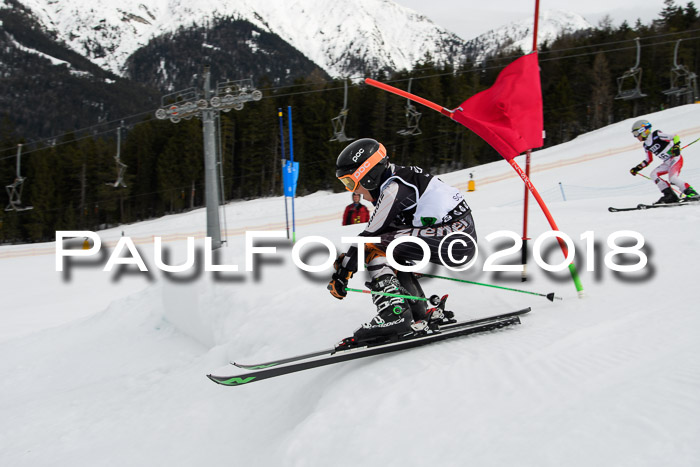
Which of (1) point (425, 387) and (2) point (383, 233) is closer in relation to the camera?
(1) point (425, 387)

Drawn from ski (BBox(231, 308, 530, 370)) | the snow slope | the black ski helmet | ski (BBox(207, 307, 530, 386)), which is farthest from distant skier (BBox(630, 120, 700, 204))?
the black ski helmet

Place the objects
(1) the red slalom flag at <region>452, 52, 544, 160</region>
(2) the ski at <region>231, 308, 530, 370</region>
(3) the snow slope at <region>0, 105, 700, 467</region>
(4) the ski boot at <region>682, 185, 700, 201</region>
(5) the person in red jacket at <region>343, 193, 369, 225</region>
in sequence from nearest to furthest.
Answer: (3) the snow slope at <region>0, 105, 700, 467</region>
(2) the ski at <region>231, 308, 530, 370</region>
(1) the red slalom flag at <region>452, 52, 544, 160</region>
(4) the ski boot at <region>682, 185, 700, 201</region>
(5) the person in red jacket at <region>343, 193, 369, 225</region>

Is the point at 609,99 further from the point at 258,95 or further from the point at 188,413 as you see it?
the point at 188,413

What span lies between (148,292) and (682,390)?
300 inches

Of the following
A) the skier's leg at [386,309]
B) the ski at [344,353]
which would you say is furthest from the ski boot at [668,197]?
the skier's leg at [386,309]

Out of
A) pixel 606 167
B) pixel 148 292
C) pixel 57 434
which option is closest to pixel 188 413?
pixel 57 434

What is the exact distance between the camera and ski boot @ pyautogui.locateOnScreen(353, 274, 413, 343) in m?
3.53

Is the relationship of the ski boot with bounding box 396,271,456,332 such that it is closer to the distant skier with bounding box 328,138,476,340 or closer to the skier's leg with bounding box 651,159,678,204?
the distant skier with bounding box 328,138,476,340

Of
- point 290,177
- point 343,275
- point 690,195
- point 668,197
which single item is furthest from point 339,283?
point 690,195

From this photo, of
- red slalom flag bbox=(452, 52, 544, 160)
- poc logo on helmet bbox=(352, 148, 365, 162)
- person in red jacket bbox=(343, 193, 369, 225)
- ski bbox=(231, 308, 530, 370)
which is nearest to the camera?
ski bbox=(231, 308, 530, 370)

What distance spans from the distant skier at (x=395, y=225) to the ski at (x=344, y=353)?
0.10 m

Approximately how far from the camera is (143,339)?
670cm

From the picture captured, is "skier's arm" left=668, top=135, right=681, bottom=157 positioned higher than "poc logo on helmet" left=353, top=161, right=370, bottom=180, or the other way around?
"skier's arm" left=668, top=135, right=681, bottom=157

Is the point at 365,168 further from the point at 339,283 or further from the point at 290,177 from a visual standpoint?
the point at 290,177
